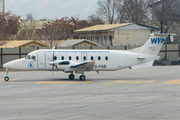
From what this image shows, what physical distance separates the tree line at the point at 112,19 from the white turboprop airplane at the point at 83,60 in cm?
3695

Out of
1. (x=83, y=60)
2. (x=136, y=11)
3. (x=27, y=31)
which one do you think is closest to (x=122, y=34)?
(x=136, y=11)

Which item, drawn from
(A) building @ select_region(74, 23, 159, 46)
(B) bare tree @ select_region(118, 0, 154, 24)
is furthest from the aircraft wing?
(B) bare tree @ select_region(118, 0, 154, 24)

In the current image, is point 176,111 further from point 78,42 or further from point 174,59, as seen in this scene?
point 78,42

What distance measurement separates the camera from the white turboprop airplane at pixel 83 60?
23906 mm

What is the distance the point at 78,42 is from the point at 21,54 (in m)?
15.1

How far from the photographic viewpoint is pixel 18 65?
24094mm

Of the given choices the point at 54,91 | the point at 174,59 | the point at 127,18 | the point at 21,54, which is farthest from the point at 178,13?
the point at 54,91

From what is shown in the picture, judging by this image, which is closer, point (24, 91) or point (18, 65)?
point (24, 91)

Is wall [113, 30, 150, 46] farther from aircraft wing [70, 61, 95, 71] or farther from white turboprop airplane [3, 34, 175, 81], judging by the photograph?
aircraft wing [70, 61, 95, 71]

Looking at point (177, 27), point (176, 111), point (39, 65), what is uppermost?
point (177, 27)

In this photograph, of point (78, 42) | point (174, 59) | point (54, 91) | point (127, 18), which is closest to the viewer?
point (54, 91)

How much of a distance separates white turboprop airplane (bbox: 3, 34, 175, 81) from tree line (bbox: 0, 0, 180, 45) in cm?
3695

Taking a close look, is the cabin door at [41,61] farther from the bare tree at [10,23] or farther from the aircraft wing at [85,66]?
the bare tree at [10,23]

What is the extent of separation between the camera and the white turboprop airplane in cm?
2391
